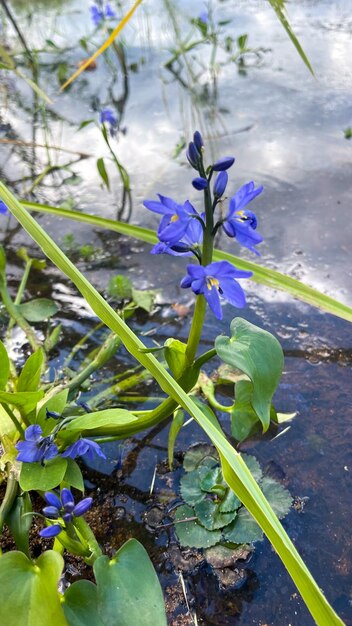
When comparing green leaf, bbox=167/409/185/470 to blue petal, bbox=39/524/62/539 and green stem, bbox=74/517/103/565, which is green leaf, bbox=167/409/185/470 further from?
blue petal, bbox=39/524/62/539

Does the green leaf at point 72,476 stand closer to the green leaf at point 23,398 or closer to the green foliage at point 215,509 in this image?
the green leaf at point 23,398

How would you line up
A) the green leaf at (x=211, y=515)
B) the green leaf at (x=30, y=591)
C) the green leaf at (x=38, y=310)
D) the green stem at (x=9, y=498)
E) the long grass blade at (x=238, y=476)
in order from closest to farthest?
the long grass blade at (x=238, y=476), the green leaf at (x=30, y=591), the green stem at (x=9, y=498), the green leaf at (x=211, y=515), the green leaf at (x=38, y=310)

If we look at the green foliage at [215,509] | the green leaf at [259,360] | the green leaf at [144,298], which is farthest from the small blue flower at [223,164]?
the green leaf at [144,298]

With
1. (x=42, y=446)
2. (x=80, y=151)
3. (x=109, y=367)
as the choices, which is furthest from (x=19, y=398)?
(x=80, y=151)

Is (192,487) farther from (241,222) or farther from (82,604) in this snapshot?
(241,222)

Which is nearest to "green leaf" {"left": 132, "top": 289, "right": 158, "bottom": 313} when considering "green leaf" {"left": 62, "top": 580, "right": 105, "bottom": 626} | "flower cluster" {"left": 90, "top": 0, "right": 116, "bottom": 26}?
"green leaf" {"left": 62, "top": 580, "right": 105, "bottom": 626}

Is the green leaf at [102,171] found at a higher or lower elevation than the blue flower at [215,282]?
lower

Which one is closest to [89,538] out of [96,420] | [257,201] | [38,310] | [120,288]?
[96,420]
